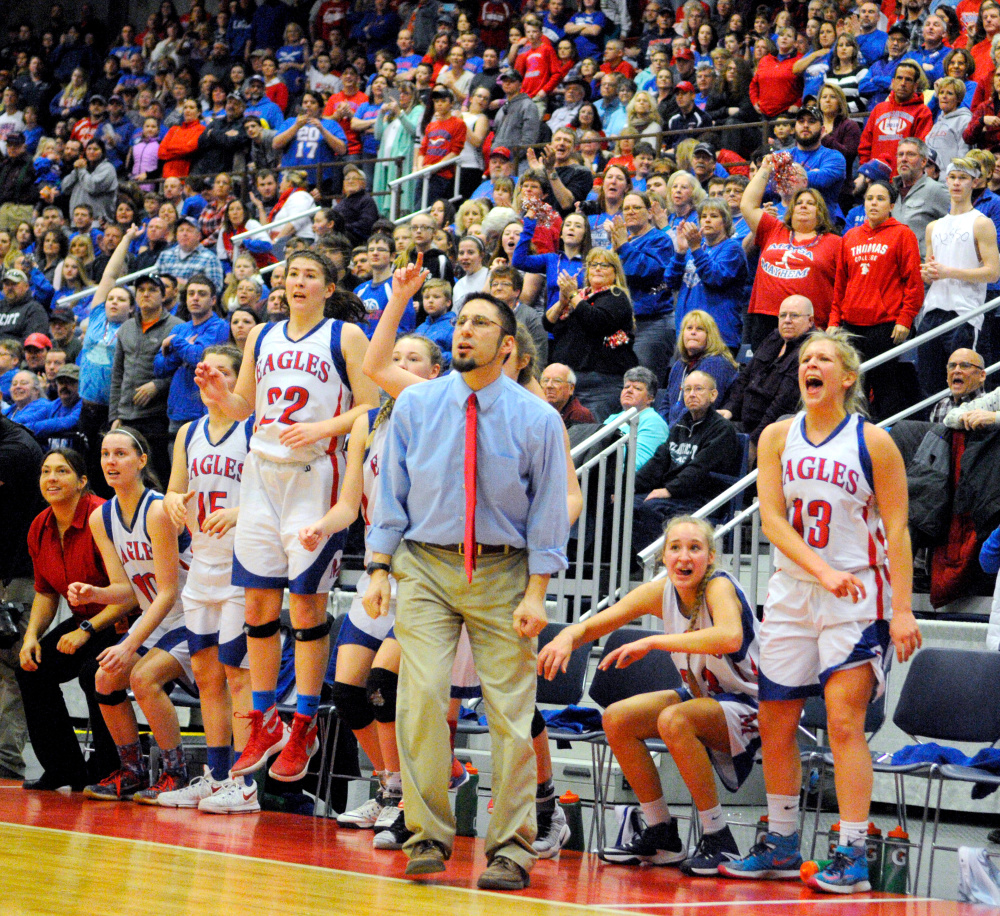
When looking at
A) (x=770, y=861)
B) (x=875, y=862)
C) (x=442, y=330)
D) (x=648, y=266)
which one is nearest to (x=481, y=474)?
(x=770, y=861)

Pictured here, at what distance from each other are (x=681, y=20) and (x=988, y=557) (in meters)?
7.86

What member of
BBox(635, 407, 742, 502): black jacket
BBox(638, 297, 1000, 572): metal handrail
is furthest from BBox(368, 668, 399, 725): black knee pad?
BBox(635, 407, 742, 502): black jacket

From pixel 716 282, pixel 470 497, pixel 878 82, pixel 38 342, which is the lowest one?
pixel 38 342

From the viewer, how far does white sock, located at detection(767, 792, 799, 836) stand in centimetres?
478

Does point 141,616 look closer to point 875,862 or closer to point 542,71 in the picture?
point 875,862

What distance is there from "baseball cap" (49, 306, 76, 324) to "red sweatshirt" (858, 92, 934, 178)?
20.9 feet

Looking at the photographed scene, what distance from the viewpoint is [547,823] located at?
5.11 meters

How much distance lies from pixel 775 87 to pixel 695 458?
4.84 meters

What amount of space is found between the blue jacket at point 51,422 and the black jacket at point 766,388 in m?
4.92

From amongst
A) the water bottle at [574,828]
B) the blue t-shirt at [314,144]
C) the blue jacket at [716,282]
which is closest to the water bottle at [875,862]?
the water bottle at [574,828]

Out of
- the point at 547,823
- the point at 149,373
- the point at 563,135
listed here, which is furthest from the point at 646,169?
the point at 547,823

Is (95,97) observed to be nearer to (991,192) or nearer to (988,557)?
(991,192)

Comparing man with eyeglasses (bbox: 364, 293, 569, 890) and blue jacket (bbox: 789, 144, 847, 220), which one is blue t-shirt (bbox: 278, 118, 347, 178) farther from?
man with eyeglasses (bbox: 364, 293, 569, 890)

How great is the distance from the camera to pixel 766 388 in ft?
25.0
